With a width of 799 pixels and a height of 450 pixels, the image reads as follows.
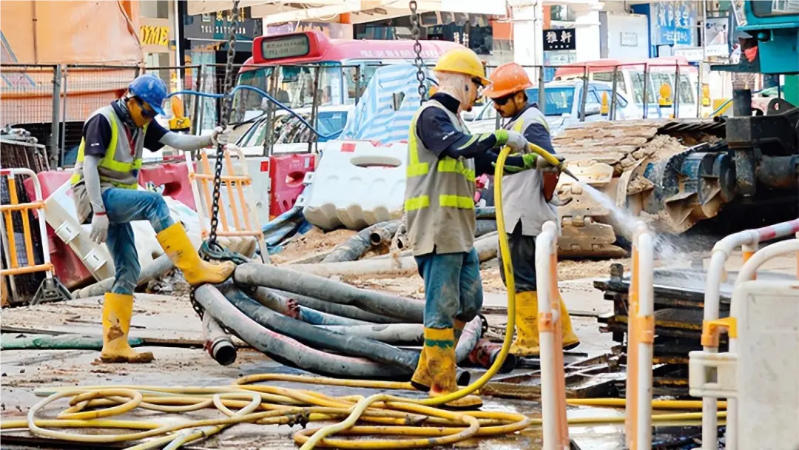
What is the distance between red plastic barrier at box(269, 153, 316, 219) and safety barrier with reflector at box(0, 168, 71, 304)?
5120 mm

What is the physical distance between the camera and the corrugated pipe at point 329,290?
8.40 m

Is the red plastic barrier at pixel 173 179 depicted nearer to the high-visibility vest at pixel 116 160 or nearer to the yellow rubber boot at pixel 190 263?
the high-visibility vest at pixel 116 160

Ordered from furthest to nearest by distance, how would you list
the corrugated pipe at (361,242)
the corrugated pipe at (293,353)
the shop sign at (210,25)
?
the shop sign at (210,25) → the corrugated pipe at (361,242) → the corrugated pipe at (293,353)

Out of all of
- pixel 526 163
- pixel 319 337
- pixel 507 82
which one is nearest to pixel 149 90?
pixel 319 337

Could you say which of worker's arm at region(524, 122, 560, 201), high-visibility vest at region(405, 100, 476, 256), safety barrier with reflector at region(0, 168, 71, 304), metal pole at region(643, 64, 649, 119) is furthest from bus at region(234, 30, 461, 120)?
high-visibility vest at region(405, 100, 476, 256)

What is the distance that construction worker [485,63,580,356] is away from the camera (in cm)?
836

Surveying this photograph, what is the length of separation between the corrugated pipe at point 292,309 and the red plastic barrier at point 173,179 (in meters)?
7.12

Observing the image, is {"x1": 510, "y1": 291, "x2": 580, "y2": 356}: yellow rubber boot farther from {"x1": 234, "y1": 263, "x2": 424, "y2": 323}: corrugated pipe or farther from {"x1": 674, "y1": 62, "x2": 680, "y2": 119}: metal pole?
{"x1": 674, "y1": 62, "x2": 680, "y2": 119}: metal pole

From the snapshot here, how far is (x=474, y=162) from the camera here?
7684mm

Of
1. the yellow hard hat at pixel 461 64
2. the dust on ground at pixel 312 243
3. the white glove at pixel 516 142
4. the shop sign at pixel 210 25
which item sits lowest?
the dust on ground at pixel 312 243

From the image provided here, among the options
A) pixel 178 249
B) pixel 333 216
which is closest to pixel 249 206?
pixel 333 216

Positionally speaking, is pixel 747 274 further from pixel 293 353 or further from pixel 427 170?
pixel 293 353

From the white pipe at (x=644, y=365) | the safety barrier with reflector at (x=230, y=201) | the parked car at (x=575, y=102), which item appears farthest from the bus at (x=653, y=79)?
the white pipe at (x=644, y=365)

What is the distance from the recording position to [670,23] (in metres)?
45.9
